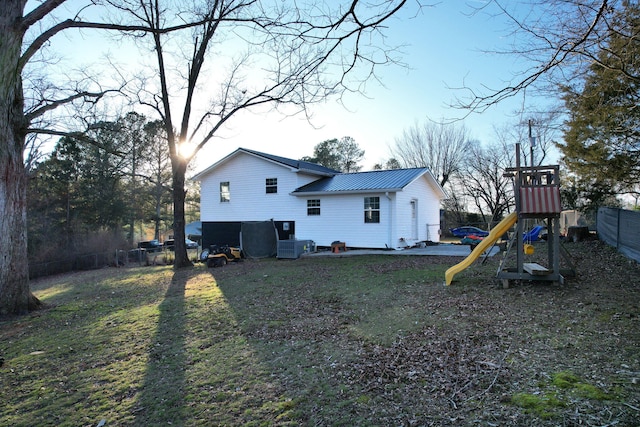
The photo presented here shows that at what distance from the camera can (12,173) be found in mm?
7973

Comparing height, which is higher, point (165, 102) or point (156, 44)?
point (156, 44)

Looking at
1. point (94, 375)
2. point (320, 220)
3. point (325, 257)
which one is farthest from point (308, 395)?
point (320, 220)

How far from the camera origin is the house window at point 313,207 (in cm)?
1908

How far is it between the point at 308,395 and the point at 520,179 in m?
6.23

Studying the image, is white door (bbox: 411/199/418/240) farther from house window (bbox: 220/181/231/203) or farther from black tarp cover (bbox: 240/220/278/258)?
house window (bbox: 220/181/231/203)

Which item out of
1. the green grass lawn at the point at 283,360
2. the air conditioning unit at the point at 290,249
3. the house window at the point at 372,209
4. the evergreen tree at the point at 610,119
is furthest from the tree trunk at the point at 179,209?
the evergreen tree at the point at 610,119

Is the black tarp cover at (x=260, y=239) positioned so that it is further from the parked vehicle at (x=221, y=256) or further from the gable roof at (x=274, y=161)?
the gable roof at (x=274, y=161)

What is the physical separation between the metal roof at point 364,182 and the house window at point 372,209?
64 centimetres

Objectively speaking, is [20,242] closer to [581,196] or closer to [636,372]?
[636,372]

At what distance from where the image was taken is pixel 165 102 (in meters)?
16.5

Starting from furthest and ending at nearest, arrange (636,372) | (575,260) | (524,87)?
(575,260), (524,87), (636,372)

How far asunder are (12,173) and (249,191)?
43.0 feet

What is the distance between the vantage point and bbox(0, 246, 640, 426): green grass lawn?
352 centimetres

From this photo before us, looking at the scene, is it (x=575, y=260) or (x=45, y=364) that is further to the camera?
(x=575, y=260)
